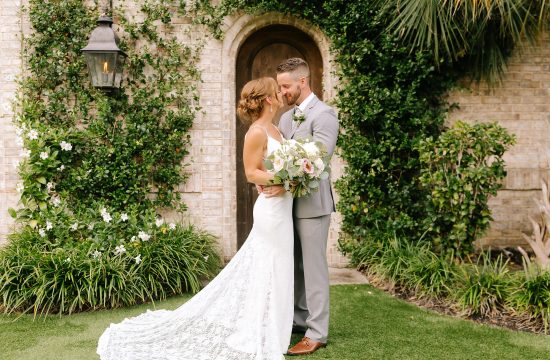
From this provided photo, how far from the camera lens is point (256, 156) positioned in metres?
3.90

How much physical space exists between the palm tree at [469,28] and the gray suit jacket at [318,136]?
253 centimetres

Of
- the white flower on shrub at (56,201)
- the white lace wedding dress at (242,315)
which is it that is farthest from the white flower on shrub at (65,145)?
the white lace wedding dress at (242,315)

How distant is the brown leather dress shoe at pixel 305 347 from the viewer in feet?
13.1

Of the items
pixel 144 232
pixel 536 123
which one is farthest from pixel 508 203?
pixel 144 232

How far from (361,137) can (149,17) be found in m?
2.93

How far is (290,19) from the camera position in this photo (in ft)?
22.3

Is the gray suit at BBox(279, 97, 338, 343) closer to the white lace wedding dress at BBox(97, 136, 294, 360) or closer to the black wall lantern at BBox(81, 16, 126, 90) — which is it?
the white lace wedding dress at BBox(97, 136, 294, 360)

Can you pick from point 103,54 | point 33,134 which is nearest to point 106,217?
point 33,134

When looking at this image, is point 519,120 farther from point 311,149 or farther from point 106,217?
point 106,217

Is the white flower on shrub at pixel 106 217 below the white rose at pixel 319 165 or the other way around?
below

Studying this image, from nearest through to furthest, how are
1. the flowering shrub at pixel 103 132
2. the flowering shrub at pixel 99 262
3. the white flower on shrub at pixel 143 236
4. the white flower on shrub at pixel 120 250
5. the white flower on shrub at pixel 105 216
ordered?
1. the flowering shrub at pixel 99 262
2. the white flower on shrub at pixel 120 250
3. the white flower on shrub at pixel 143 236
4. the white flower on shrub at pixel 105 216
5. the flowering shrub at pixel 103 132

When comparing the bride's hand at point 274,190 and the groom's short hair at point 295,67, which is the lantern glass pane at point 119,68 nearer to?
the groom's short hair at point 295,67

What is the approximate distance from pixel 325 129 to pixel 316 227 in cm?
74

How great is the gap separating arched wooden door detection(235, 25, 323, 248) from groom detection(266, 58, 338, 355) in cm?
281
